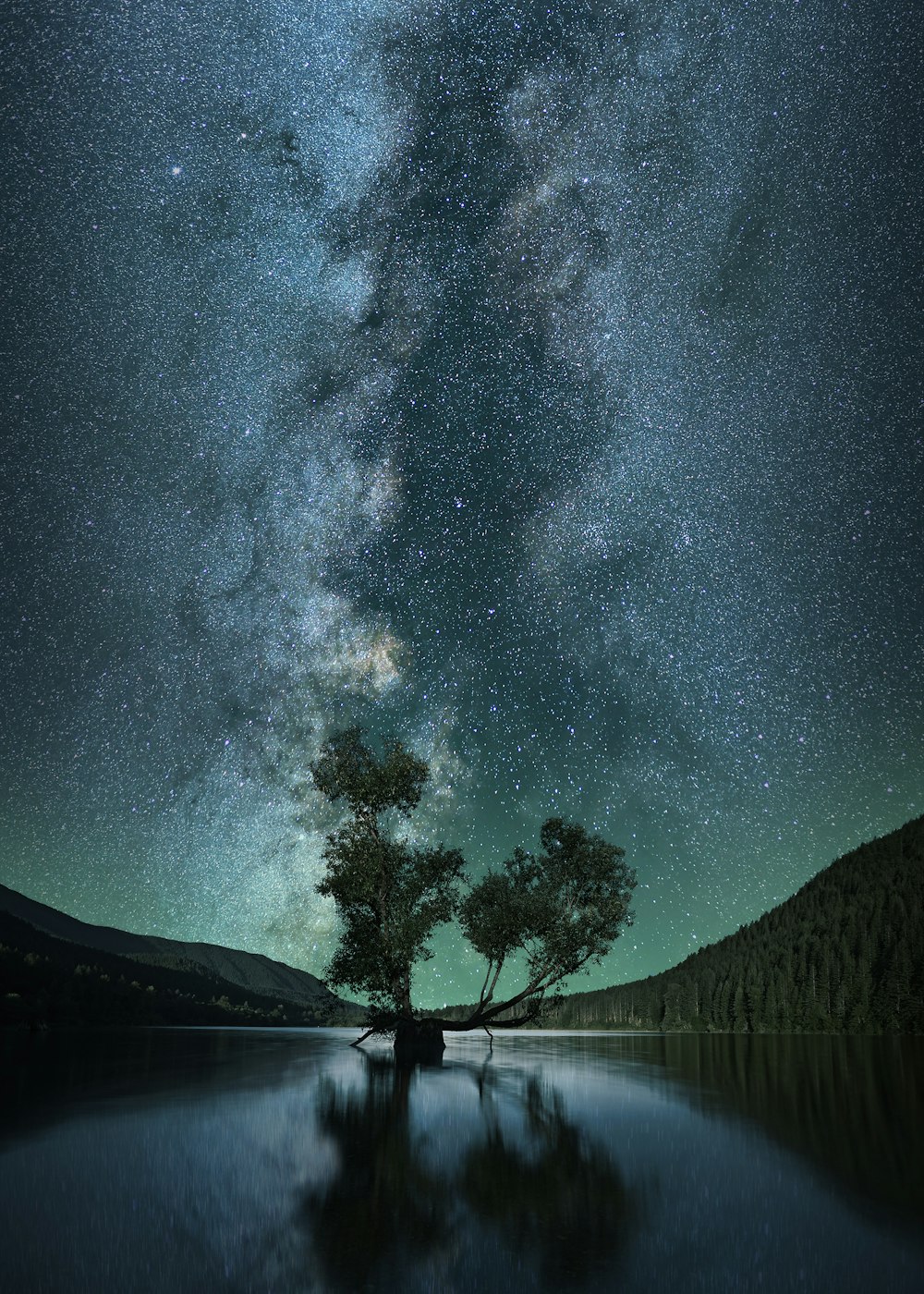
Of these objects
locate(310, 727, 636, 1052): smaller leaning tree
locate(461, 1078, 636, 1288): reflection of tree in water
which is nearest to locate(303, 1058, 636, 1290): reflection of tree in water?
locate(461, 1078, 636, 1288): reflection of tree in water

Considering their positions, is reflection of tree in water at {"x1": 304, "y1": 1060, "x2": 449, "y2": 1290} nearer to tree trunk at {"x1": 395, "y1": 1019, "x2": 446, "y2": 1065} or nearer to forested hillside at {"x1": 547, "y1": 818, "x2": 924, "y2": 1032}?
tree trunk at {"x1": 395, "y1": 1019, "x2": 446, "y2": 1065}

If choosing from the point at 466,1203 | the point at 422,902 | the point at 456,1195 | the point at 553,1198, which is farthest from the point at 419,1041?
the point at 466,1203

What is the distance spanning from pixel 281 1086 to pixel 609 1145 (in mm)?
15314

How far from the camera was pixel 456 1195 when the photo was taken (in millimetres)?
9617

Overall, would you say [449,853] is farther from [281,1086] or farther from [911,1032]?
[911,1032]

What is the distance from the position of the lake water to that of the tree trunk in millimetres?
20184

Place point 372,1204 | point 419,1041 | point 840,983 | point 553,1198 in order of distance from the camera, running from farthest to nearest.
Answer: point 840,983 → point 419,1041 → point 553,1198 → point 372,1204

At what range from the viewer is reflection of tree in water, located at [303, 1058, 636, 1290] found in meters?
7.12

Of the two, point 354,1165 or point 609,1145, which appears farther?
point 609,1145

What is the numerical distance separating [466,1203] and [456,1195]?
1.69 feet

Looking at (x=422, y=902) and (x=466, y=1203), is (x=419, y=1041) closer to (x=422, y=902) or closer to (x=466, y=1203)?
(x=422, y=902)

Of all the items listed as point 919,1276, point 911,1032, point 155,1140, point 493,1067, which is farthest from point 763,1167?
point 911,1032

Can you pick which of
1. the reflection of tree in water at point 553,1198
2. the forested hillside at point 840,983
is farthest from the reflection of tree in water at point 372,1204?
the forested hillside at point 840,983

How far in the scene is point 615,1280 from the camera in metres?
6.55
